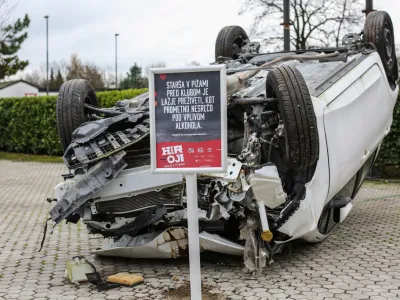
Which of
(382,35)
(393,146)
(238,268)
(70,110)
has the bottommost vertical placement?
(238,268)

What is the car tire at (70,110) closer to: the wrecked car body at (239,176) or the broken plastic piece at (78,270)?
the wrecked car body at (239,176)

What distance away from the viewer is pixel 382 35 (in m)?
7.72

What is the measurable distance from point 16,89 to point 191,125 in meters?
45.1

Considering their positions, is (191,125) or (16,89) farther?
(16,89)

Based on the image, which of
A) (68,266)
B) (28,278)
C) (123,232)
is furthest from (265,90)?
(28,278)

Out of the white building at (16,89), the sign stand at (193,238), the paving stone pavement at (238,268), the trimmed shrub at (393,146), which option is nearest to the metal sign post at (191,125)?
the sign stand at (193,238)

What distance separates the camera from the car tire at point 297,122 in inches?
203

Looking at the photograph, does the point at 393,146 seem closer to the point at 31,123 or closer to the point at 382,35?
the point at 382,35

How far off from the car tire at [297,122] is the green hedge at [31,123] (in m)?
13.6

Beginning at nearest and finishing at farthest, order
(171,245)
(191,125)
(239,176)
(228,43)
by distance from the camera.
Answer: (191,125) < (239,176) < (171,245) < (228,43)

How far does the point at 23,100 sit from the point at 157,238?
1699cm

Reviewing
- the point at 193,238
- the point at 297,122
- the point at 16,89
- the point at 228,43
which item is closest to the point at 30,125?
the point at 228,43

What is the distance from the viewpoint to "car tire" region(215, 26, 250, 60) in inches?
344

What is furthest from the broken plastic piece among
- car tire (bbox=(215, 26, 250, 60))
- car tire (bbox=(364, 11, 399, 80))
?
car tire (bbox=(364, 11, 399, 80))
